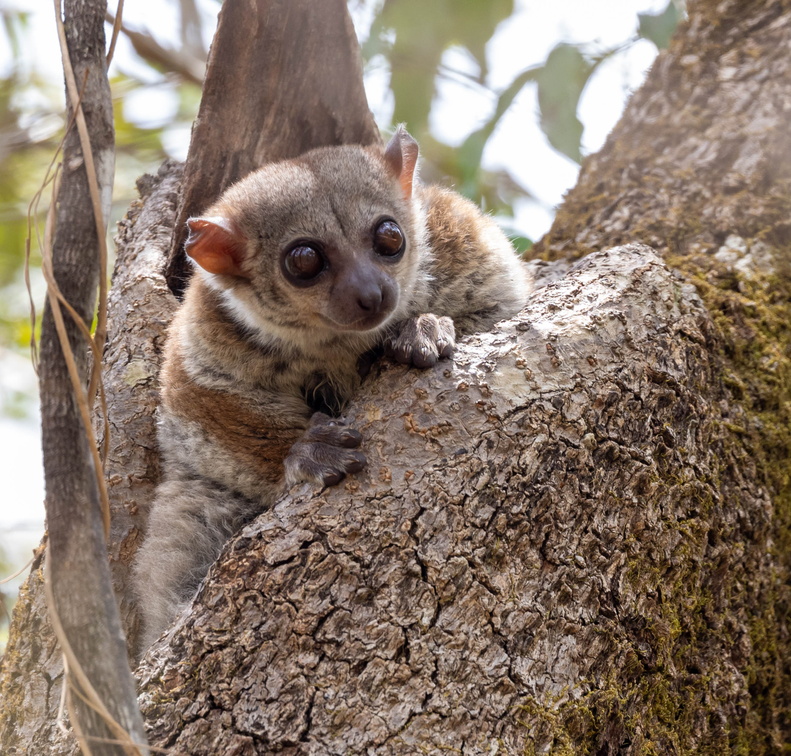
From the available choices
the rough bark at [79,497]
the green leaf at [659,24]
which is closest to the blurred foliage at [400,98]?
the green leaf at [659,24]

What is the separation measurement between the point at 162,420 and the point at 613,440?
1.90m

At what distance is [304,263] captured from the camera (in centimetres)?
313

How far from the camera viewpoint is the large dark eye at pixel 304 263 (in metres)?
3.13

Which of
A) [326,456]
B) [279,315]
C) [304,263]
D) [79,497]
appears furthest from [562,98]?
[79,497]

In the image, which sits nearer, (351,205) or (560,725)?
(560,725)

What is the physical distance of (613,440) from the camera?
266 cm

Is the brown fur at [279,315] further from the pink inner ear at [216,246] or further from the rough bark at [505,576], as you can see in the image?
the rough bark at [505,576]

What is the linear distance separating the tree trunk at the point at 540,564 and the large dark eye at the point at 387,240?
1.87 feet

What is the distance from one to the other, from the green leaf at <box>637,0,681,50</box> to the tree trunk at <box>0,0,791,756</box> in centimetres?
107

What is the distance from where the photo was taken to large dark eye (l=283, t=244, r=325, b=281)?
3.13m

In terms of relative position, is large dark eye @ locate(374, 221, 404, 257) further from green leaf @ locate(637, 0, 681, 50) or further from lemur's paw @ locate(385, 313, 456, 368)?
green leaf @ locate(637, 0, 681, 50)

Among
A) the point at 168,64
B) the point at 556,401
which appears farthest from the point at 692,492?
the point at 168,64

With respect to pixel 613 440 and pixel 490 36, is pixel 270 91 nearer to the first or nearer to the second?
pixel 490 36

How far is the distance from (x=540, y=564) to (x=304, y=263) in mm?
1435
